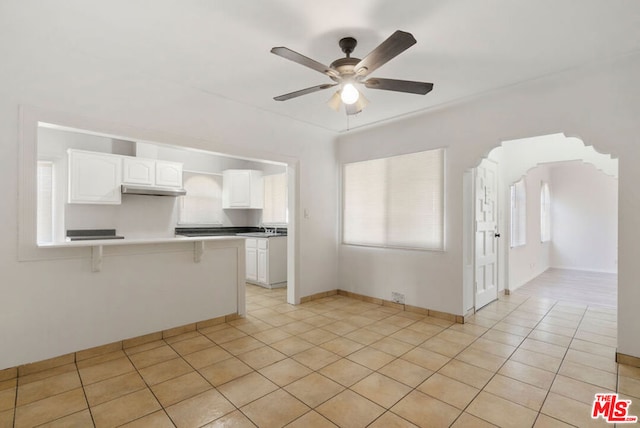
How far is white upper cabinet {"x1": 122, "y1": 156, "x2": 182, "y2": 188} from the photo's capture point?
498 cm

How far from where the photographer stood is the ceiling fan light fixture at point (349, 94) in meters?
2.44

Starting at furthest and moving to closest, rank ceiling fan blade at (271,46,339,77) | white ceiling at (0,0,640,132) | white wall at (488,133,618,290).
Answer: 1. white wall at (488,133,618,290)
2. white ceiling at (0,0,640,132)
3. ceiling fan blade at (271,46,339,77)

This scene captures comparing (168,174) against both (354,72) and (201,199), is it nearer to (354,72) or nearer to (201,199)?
(201,199)

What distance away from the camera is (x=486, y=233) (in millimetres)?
4438

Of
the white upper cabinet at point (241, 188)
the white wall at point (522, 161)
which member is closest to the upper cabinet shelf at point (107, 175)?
the white upper cabinet at point (241, 188)

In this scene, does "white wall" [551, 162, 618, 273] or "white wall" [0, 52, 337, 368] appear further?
"white wall" [551, 162, 618, 273]

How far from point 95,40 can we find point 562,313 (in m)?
5.93

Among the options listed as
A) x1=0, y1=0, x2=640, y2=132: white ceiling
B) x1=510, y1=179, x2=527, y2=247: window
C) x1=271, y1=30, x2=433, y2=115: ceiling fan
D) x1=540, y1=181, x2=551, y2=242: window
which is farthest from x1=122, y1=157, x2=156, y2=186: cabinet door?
x1=540, y1=181, x2=551, y2=242: window

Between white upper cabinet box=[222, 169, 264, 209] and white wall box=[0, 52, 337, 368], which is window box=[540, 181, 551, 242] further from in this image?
white wall box=[0, 52, 337, 368]

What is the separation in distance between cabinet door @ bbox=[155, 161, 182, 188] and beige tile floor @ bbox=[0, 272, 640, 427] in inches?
116

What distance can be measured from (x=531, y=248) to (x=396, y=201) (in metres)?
3.94

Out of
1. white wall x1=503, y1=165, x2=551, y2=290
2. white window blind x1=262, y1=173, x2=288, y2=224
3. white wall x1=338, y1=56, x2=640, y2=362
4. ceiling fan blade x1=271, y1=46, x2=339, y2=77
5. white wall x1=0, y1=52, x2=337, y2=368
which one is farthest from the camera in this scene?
white window blind x1=262, y1=173, x2=288, y2=224

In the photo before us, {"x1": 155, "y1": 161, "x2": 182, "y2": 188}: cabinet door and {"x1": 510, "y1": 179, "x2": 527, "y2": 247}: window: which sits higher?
{"x1": 155, "y1": 161, "x2": 182, "y2": 188}: cabinet door

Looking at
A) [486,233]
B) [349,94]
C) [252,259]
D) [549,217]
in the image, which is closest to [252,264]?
[252,259]
